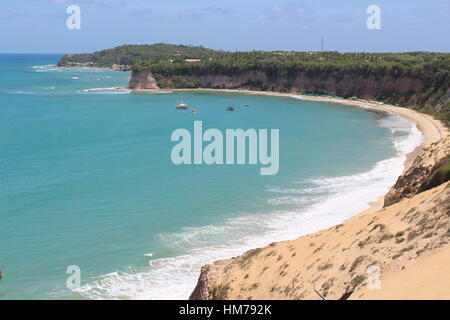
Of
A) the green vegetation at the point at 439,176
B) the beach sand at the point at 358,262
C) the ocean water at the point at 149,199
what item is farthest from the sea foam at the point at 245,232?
the green vegetation at the point at 439,176

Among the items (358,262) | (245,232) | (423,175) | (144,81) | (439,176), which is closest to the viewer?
(358,262)

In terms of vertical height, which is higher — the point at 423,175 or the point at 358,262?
the point at 423,175

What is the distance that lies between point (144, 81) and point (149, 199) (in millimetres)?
108741

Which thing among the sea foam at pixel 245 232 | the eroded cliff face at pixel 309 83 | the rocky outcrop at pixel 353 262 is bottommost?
the sea foam at pixel 245 232

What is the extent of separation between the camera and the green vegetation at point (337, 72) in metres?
97.2

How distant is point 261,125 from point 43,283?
5715 centimetres

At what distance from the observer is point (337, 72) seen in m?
125

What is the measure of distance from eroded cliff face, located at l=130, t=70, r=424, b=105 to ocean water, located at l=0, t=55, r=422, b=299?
31733mm

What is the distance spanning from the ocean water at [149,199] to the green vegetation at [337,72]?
2457 centimetres

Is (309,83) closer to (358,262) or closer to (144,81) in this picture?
(144,81)

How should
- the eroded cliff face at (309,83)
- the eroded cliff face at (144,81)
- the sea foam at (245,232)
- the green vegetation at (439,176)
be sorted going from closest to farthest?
the green vegetation at (439,176) < the sea foam at (245,232) < the eroded cliff face at (309,83) < the eroded cliff face at (144,81)

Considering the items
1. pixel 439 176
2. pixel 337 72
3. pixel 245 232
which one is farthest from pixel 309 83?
pixel 439 176

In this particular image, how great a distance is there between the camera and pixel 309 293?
15.7 m

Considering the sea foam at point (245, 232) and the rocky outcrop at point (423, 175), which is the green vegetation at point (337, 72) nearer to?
the sea foam at point (245, 232)
